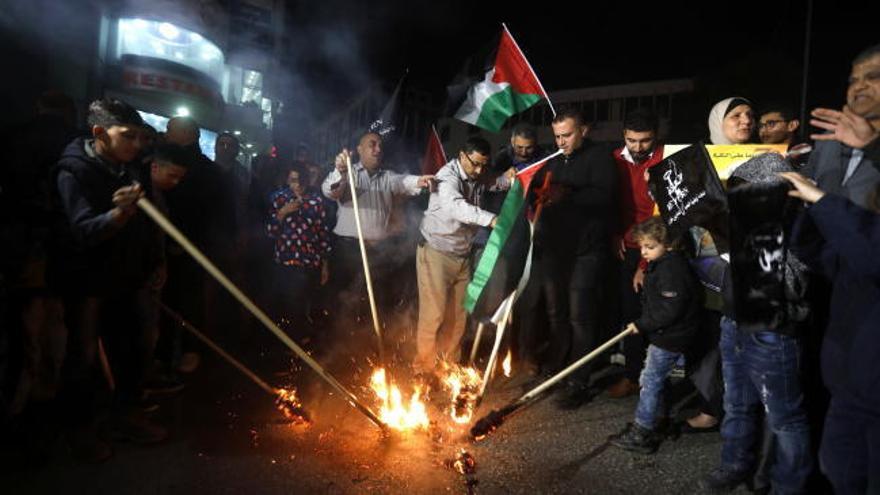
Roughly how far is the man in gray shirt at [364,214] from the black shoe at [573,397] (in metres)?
2.75

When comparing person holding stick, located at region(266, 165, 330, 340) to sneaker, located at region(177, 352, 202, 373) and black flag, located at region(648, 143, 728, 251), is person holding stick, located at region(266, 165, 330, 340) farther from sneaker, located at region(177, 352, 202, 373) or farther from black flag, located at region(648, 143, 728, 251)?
black flag, located at region(648, 143, 728, 251)

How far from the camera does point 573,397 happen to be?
4.93m

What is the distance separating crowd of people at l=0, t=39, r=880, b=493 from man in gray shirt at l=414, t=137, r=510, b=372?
0.03 meters

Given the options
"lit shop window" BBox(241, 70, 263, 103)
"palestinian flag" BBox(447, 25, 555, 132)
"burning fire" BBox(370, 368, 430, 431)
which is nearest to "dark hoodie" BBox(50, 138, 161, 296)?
"burning fire" BBox(370, 368, 430, 431)

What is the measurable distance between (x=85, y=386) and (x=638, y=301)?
4.76 meters

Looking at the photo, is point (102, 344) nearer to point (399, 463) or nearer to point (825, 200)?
point (399, 463)

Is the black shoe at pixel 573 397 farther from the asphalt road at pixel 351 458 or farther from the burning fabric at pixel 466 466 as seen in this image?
the burning fabric at pixel 466 466

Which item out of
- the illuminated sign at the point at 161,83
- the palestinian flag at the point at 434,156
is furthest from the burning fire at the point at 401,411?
the illuminated sign at the point at 161,83

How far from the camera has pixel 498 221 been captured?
469 centimetres

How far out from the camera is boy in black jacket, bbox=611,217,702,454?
3988mm

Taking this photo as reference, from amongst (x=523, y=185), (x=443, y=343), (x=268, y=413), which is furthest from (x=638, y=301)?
(x=268, y=413)

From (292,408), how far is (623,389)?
3216 mm

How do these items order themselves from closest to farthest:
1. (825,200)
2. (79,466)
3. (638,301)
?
(825,200) < (79,466) < (638,301)

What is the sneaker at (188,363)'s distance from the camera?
5.38 m
